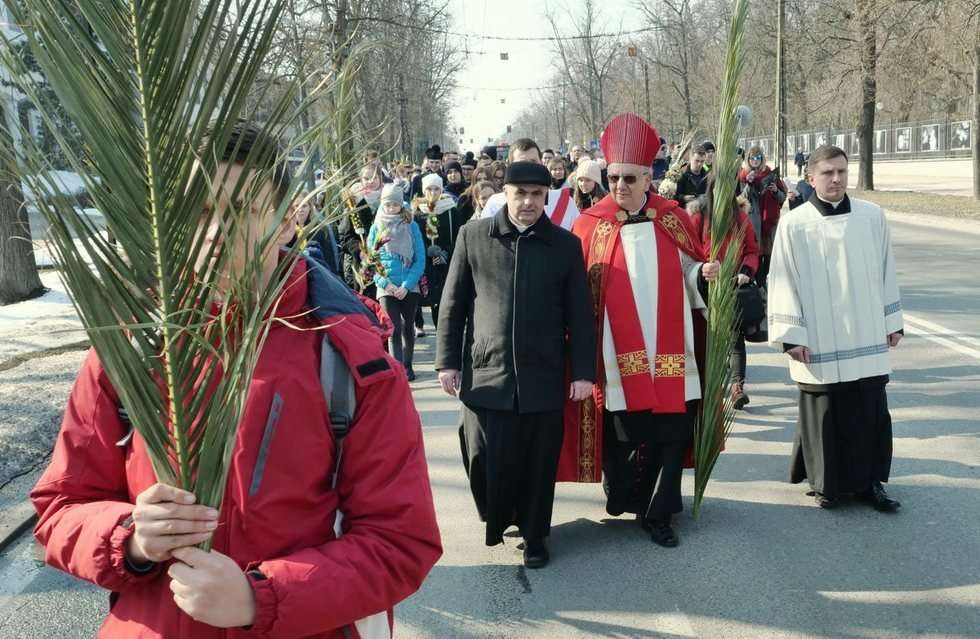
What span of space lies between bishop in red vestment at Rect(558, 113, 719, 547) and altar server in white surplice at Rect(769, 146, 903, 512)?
61cm

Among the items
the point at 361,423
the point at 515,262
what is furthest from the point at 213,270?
the point at 515,262

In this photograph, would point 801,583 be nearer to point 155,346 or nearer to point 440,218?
point 155,346

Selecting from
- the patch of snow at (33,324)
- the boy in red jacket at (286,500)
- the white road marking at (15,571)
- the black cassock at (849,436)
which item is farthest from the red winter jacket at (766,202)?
the boy in red jacket at (286,500)

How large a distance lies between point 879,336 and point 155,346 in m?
4.56

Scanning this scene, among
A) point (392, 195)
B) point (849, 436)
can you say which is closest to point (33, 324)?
point (392, 195)

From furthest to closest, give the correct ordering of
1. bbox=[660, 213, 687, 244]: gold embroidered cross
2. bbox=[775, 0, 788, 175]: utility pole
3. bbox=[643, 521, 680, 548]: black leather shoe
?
bbox=[775, 0, 788, 175]: utility pole < bbox=[660, 213, 687, 244]: gold embroidered cross < bbox=[643, 521, 680, 548]: black leather shoe

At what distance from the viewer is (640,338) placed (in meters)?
4.89

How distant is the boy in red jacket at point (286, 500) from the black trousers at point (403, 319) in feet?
23.3

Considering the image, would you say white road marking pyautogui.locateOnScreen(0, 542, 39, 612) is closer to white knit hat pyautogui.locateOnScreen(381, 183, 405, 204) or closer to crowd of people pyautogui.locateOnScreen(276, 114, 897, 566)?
crowd of people pyautogui.locateOnScreen(276, 114, 897, 566)

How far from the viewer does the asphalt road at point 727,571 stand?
402 centimetres

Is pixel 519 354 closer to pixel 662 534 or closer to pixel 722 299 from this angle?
pixel 722 299

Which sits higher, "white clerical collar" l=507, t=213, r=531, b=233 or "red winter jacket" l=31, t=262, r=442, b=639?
"white clerical collar" l=507, t=213, r=531, b=233

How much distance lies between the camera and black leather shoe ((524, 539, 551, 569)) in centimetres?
466

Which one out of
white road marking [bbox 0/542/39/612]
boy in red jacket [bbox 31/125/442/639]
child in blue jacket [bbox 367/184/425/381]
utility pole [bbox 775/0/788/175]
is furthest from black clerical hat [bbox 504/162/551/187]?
utility pole [bbox 775/0/788/175]
